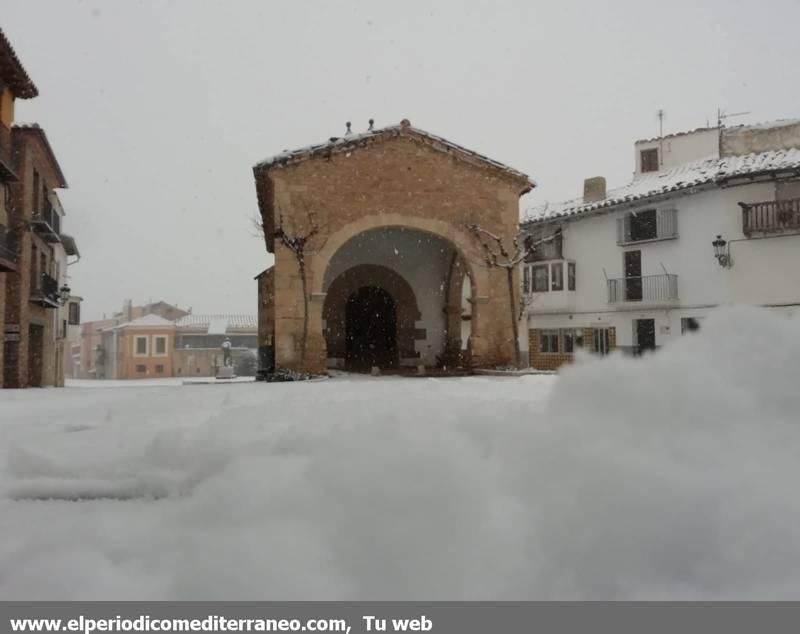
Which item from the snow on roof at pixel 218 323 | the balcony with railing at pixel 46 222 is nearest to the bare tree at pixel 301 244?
the balcony with railing at pixel 46 222

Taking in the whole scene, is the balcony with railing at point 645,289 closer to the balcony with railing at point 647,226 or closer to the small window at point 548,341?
the balcony with railing at point 647,226

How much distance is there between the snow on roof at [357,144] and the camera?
29.5 ft

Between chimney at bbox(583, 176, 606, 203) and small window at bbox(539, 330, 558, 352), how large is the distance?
5203 mm

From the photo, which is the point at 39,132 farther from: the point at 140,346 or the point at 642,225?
the point at 140,346

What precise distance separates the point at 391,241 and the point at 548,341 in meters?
11.7

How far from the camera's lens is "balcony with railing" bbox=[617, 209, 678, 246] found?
18.6 meters

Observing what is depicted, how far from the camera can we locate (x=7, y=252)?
13.1 meters

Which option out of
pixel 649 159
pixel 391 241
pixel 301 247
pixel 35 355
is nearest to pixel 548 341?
pixel 649 159

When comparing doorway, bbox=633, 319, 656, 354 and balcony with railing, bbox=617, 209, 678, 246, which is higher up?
balcony with railing, bbox=617, 209, 678, 246

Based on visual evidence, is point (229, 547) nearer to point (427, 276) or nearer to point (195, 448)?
point (195, 448)

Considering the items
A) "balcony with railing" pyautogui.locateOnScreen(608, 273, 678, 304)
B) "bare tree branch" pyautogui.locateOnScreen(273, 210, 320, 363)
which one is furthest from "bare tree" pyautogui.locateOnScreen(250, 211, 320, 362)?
"balcony with railing" pyautogui.locateOnScreen(608, 273, 678, 304)

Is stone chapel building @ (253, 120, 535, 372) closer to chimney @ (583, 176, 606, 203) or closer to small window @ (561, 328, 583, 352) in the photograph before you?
small window @ (561, 328, 583, 352)

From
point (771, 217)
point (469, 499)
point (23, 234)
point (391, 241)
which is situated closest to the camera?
point (469, 499)
